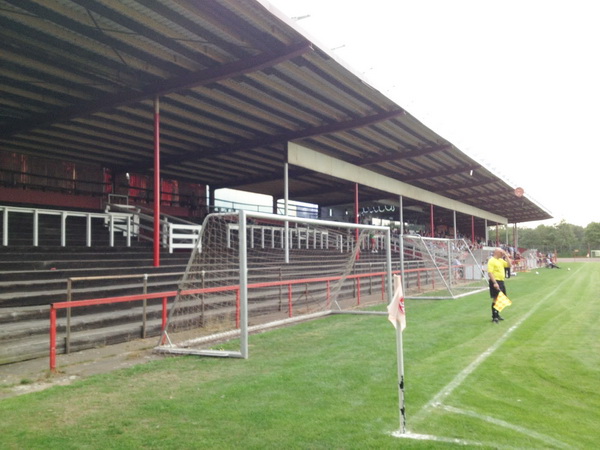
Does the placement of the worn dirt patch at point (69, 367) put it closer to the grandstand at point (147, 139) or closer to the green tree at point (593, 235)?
the grandstand at point (147, 139)

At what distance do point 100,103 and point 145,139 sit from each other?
4.08 meters

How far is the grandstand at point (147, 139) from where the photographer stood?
29.1ft

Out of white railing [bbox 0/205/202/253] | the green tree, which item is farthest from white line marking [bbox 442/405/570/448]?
the green tree

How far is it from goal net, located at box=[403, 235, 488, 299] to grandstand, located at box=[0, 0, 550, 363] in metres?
0.16

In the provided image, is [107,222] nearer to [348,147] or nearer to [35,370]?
[35,370]

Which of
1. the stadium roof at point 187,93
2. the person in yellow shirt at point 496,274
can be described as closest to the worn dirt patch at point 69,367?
the stadium roof at point 187,93

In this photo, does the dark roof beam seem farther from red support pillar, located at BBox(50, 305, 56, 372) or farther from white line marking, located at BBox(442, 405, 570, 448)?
white line marking, located at BBox(442, 405, 570, 448)

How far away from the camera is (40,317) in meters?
8.16

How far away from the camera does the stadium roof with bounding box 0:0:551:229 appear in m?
9.05

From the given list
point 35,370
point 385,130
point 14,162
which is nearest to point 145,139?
point 14,162

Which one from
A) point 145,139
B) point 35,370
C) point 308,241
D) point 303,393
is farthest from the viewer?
point 308,241

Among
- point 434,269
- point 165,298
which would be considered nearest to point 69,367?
point 165,298

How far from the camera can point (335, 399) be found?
16.5 ft

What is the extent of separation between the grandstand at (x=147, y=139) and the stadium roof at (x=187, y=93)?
0.04 meters
